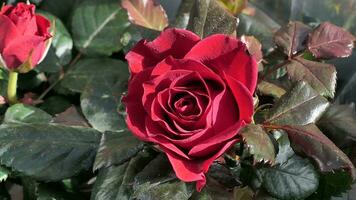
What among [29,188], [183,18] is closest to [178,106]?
[183,18]

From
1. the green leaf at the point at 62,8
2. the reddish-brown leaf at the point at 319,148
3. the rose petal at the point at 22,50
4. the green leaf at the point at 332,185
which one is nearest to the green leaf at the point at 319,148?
the reddish-brown leaf at the point at 319,148

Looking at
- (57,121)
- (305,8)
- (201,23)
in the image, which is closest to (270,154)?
(201,23)

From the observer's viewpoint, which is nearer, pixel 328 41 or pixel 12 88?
pixel 328 41

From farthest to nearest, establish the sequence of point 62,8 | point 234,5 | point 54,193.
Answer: point 62,8 → point 234,5 → point 54,193

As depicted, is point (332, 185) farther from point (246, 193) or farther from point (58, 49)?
point (58, 49)

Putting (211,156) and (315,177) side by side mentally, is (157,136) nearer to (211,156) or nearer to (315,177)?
(211,156)

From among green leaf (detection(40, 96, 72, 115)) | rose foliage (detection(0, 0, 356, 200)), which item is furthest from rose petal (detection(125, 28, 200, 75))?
green leaf (detection(40, 96, 72, 115))

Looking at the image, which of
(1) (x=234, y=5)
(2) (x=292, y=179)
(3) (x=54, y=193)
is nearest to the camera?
(2) (x=292, y=179)
